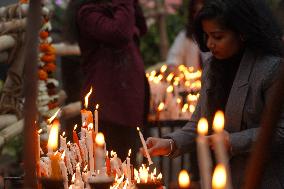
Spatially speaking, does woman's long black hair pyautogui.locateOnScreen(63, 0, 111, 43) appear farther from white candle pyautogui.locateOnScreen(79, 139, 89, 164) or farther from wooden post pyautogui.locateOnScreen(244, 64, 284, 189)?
wooden post pyautogui.locateOnScreen(244, 64, 284, 189)

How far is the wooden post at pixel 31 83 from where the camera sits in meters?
1.19

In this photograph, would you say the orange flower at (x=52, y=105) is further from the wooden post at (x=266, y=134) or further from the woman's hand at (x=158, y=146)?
the wooden post at (x=266, y=134)

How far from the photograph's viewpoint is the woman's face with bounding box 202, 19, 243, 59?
339 centimetres

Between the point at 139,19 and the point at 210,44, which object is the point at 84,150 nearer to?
Result: the point at 210,44

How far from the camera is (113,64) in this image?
17.6 ft

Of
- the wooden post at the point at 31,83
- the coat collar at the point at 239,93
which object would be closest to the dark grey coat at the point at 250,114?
the coat collar at the point at 239,93

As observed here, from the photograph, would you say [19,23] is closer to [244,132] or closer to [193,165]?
[193,165]

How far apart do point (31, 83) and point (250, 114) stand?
2259 mm

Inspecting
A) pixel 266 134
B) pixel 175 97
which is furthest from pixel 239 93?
pixel 175 97

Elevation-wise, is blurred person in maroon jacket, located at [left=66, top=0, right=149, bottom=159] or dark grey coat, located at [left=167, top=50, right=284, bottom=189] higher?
blurred person in maroon jacket, located at [left=66, top=0, right=149, bottom=159]

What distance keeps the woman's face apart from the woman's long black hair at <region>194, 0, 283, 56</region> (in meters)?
0.03

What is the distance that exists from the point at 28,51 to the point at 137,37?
174 inches

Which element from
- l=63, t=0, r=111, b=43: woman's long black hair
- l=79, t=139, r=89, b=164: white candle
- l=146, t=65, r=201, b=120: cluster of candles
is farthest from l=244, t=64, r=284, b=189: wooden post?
l=146, t=65, r=201, b=120: cluster of candles

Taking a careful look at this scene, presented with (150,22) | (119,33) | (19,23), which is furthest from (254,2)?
(150,22)
